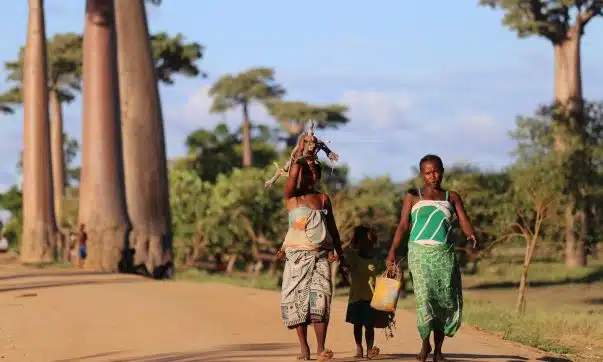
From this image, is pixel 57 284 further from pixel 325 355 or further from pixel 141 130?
pixel 325 355

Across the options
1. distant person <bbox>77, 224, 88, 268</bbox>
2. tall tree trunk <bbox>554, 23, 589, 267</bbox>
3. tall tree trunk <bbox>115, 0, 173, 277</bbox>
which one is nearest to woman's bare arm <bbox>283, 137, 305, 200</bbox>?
distant person <bbox>77, 224, 88, 268</bbox>

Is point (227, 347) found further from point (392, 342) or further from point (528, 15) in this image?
point (528, 15)

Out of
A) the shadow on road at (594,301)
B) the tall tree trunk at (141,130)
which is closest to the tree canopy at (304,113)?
the shadow on road at (594,301)

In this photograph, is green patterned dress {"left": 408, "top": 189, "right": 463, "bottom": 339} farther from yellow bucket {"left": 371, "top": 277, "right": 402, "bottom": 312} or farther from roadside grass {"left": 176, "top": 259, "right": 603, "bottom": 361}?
roadside grass {"left": 176, "top": 259, "right": 603, "bottom": 361}

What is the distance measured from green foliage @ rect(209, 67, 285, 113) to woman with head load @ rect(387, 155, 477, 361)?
214ft

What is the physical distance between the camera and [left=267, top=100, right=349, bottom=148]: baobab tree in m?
71.2

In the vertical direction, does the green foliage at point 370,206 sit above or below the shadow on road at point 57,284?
above

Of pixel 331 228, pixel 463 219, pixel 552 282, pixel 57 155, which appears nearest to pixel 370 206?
pixel 552 282

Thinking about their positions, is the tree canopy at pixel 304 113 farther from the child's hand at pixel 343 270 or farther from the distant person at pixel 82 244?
the child's hand at pixel 343 270

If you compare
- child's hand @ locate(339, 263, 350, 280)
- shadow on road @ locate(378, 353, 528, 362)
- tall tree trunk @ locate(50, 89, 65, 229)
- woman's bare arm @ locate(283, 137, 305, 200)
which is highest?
tall tree trunk @ locate(50, 89, 65, 229)

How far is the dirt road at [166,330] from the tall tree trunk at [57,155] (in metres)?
35.7

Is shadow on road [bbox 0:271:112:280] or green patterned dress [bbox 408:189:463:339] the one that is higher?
green patterned dress [bbox 408:189:463:339]

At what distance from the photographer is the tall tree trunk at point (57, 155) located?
5285 cm

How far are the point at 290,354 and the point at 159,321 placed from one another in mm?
2888
